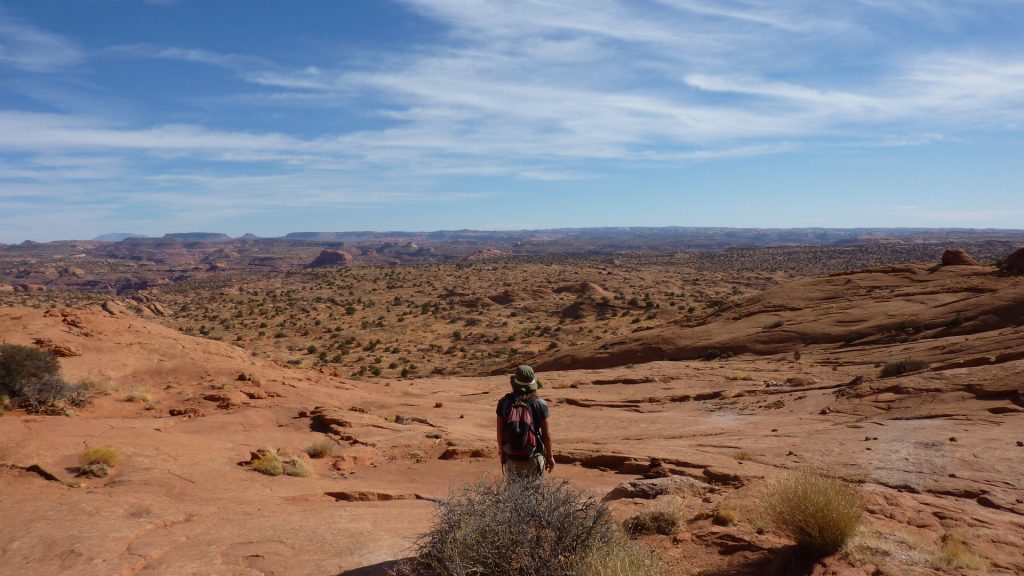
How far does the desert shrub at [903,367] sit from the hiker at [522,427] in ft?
43.6

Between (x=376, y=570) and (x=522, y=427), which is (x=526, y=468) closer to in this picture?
(x=522, y=427)

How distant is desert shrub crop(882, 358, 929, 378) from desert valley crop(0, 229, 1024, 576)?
0.04 meters

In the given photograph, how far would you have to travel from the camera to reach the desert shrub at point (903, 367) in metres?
15.3

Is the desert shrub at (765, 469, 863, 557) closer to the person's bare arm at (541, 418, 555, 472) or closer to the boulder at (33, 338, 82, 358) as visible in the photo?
the person's bare arm at (541, 418, 555, 472)

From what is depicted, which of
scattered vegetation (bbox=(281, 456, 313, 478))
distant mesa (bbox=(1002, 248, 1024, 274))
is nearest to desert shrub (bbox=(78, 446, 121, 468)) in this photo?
scattered vegetation (bbox=(281, 456, 313, 478))

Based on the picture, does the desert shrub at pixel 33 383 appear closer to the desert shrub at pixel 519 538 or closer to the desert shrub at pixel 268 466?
the desert shrub at pixel 268 466

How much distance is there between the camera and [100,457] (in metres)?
8.72

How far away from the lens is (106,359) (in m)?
→ 16.8

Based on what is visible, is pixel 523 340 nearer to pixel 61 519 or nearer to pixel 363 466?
pixel 363 466

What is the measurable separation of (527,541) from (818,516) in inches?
95.6

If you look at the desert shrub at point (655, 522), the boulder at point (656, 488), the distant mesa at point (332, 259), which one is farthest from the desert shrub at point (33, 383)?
the distant mesa at point (332, 259)

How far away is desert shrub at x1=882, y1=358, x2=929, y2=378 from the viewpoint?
1533 cm

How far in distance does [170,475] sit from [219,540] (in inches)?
122

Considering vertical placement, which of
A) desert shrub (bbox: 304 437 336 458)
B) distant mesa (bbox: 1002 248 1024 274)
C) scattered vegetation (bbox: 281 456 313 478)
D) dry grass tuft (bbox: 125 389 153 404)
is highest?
distant mesa (bbox: 1002 248 1024 274)
